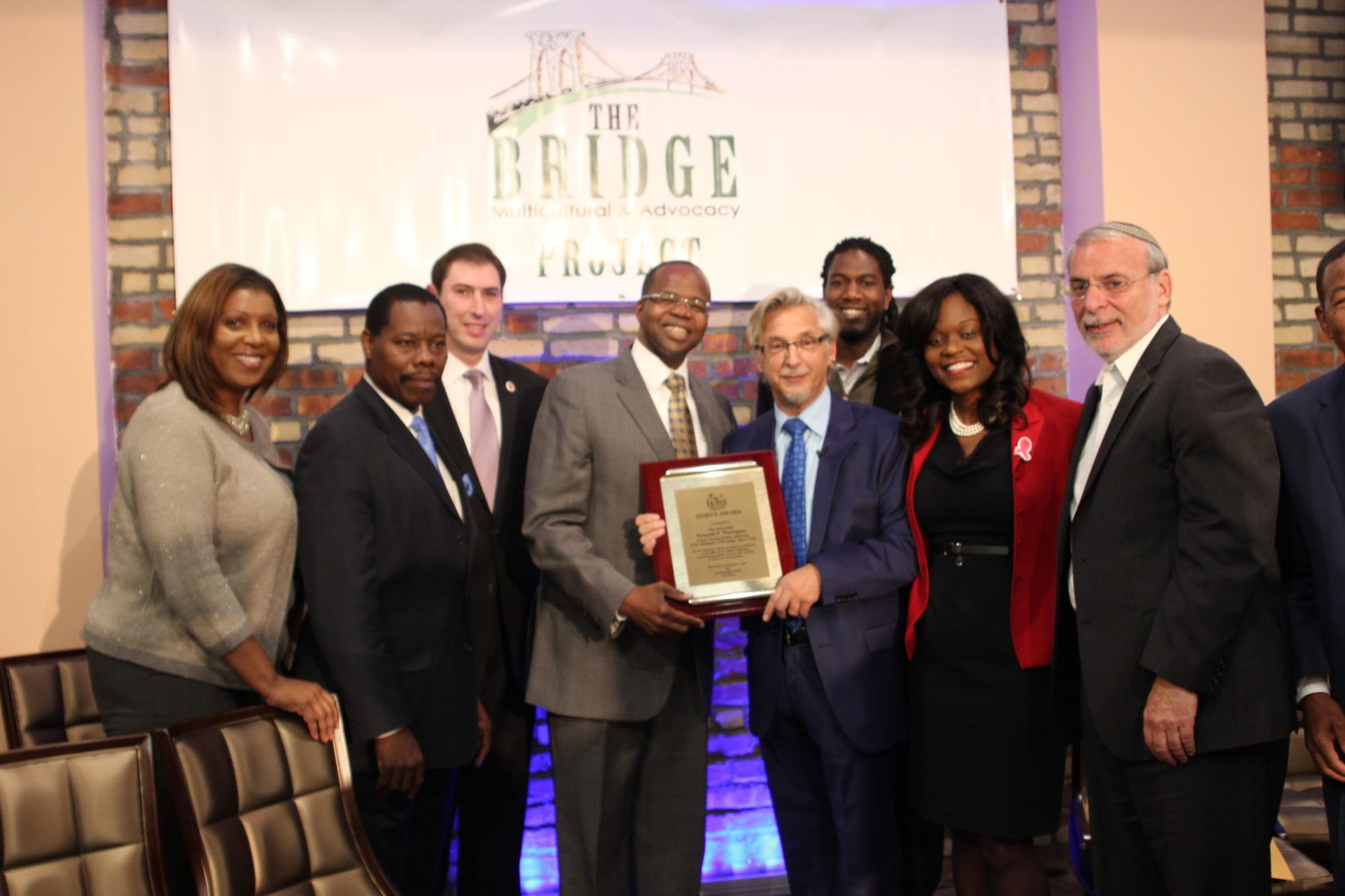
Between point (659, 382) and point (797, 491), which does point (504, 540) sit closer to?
point (659, 382)

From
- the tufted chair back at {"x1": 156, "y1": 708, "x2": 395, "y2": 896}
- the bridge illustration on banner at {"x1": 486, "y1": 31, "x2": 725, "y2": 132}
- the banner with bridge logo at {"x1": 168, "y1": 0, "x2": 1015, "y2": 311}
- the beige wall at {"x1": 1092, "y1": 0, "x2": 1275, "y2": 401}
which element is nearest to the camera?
the tufted chair back at {"x1": 156, "y1": 708, "x2": 395, "y2": 896}

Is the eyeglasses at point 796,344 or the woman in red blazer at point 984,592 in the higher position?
the eyeglasses at point 796,344

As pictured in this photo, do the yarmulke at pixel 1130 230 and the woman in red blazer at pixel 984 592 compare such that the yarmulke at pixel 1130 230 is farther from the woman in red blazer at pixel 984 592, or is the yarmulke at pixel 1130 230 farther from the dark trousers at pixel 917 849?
the dark trousers at pixel 917 849

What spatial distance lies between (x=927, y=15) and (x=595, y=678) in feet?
9.49

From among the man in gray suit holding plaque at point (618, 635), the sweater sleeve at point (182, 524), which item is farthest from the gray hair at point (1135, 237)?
the sweater sleeve at point (182, 524)

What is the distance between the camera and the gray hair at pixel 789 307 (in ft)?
9.41

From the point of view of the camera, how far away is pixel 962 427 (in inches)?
108

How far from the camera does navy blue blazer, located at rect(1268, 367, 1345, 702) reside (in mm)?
2127

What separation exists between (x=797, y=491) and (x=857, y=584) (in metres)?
0.33

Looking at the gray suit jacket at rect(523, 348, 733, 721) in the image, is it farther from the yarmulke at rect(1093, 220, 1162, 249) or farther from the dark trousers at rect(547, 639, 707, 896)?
the yarmulke at rect(1093, 220, 1162, 249)

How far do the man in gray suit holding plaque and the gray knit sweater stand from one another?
693 mm

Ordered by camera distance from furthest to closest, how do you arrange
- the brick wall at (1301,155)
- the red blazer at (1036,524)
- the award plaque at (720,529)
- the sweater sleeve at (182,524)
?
1. the brick wall at (1301,155)
2. the award plaque at (720,529)
3. the red blazer at (1036,524)
4. the sweater sleeve at (182,524)

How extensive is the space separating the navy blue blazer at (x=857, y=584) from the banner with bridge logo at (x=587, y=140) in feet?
4.20

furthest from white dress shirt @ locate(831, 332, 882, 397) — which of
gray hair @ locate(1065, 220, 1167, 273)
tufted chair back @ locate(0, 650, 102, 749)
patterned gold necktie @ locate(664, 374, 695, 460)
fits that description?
tufted chair back @ locate(0, 650, 102, 749)
